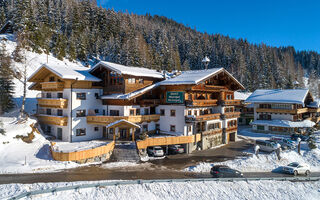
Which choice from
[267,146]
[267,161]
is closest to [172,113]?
[267,161]

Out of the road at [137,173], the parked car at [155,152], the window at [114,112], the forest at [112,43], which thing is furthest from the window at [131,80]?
the forest at [112,43]

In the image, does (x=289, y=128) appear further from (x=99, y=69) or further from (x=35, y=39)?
(x=35, y=39)

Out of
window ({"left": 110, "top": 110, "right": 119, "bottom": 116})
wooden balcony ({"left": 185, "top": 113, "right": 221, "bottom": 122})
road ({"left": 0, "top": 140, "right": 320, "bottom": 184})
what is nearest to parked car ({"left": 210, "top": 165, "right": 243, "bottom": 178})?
road ({"left": 0, "top": 140, "right": 320, "bottom": 184})

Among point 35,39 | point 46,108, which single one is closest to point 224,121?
point 46,108

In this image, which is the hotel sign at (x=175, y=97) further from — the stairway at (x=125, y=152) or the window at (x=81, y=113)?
the window at (x=81, y=113)

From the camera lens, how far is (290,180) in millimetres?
23047

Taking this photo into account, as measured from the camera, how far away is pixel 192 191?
1914cm

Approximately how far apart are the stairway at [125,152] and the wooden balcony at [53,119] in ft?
29.4

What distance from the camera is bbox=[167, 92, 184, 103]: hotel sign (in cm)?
3444

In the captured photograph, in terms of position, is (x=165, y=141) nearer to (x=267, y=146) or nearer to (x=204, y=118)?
(x=204, y=118)

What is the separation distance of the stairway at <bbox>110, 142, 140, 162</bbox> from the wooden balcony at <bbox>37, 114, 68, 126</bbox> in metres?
8.95

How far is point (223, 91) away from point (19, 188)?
34.7 m

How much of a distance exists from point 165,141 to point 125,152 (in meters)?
6.27

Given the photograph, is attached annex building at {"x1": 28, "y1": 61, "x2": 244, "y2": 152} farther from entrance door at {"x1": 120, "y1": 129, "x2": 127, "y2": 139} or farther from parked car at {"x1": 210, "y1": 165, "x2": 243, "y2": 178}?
parked car at {"x1": 210, "y1": 165, "x2": 243, "y2": 178}
